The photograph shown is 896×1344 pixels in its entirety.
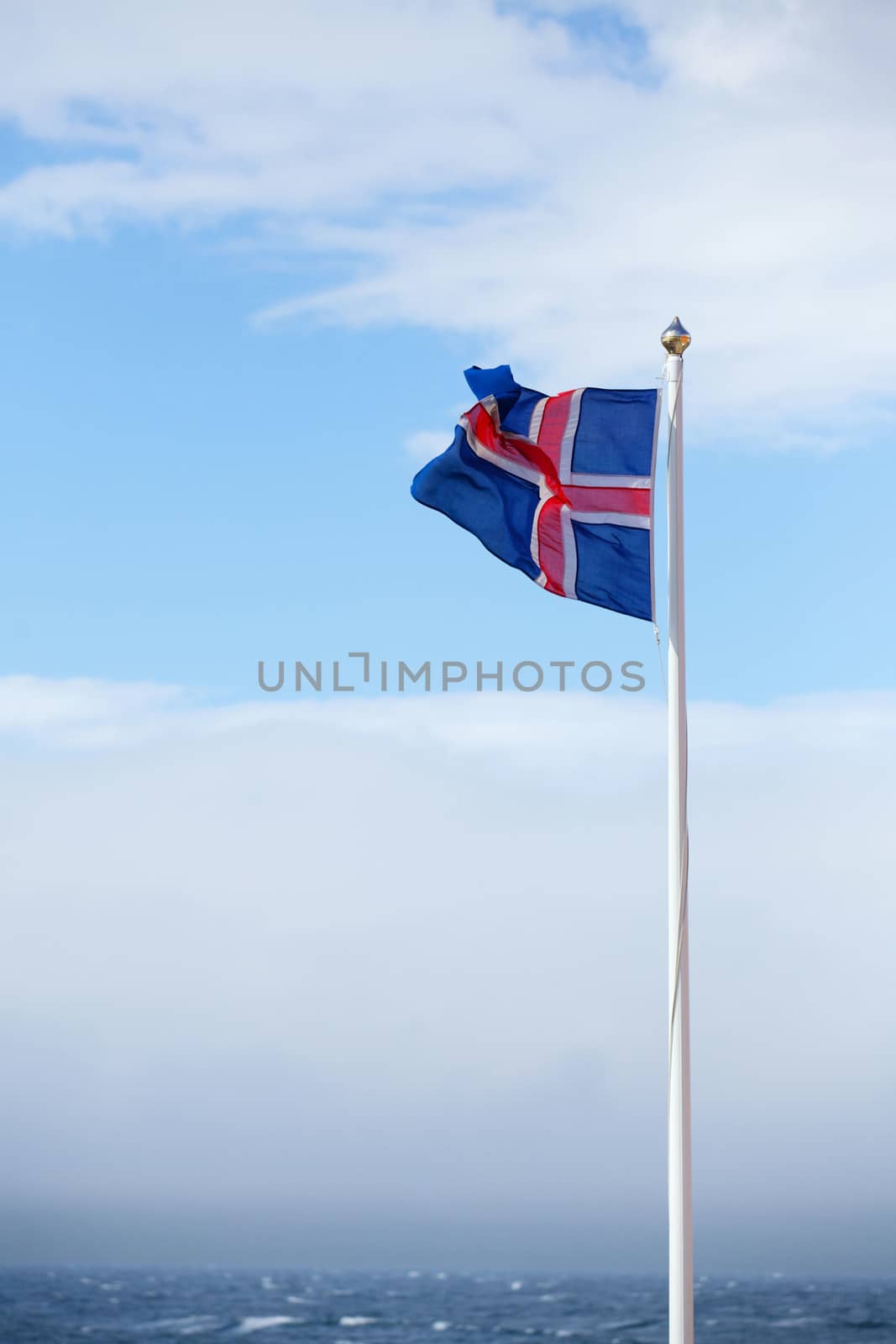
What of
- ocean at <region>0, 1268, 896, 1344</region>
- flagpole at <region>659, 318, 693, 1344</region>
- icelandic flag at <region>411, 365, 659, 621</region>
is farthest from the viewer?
ocean at <region>0, 1268, 896, 1344</region>

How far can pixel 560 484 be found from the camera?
432 inches

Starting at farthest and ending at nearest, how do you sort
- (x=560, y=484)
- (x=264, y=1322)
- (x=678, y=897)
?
(x=264, y=1322) < (x=560, y=484) < (x=678, y=897)

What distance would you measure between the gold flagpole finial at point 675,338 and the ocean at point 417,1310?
140 metres

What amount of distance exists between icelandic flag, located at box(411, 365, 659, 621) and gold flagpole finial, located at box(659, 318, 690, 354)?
48 cm

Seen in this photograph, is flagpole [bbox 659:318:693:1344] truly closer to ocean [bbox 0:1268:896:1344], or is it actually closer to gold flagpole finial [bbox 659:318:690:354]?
gold flagpole finial [bbox 659:318:690:354]

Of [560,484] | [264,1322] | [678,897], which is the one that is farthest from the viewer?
[264,1322]

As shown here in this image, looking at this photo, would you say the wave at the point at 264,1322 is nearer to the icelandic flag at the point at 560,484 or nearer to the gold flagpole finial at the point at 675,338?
the icelandic flag at the point at 560,484

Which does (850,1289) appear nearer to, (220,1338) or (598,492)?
(220,1338)

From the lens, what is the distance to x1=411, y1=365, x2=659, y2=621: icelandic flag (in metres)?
10.7

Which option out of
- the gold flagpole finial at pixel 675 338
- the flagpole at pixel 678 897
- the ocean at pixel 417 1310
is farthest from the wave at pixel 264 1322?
the gold flagpole finial at pixel 675 338

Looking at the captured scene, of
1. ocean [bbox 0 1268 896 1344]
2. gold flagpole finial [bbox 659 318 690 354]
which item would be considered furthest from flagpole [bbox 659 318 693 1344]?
ocean [bbox 0 1268 896 1344]

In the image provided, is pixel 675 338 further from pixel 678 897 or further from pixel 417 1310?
pixel 417 1310

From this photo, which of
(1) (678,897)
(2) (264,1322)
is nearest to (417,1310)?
(2) (264,1322)

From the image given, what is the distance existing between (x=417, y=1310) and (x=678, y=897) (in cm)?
17288
